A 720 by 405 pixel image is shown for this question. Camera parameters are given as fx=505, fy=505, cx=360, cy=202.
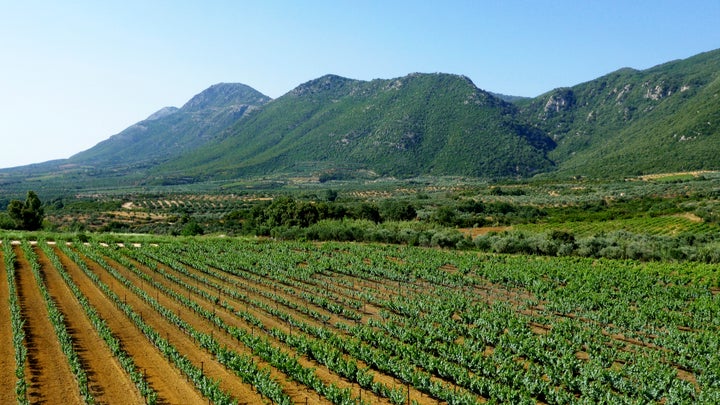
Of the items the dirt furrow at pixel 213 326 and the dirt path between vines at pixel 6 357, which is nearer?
the dirt path between vines at pixel 6 357

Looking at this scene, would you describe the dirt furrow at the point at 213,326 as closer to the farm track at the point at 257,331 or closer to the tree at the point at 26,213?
the farm track at the point at 257,331

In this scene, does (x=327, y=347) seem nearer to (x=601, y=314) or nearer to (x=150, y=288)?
(x=601, y=314)

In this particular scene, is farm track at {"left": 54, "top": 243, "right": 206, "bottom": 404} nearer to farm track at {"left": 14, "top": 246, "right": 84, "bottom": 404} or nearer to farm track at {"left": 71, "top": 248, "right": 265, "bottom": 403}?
farm track at {"left": 71, "top": 248, "right": 265, "bottom": 403}

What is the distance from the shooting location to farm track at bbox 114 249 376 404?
20656 millimetres

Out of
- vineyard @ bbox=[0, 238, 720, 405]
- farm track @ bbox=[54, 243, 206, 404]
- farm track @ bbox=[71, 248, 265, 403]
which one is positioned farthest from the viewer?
farm track @ bbox=[71, 248, 265, 403]

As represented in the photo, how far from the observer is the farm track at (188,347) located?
20891 millimetres

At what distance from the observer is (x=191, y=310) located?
33562 millimetres

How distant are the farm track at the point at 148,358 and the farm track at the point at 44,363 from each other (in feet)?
9.21

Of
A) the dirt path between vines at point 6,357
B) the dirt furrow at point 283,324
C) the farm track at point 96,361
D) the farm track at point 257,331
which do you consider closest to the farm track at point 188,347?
the farm track at point 257,331

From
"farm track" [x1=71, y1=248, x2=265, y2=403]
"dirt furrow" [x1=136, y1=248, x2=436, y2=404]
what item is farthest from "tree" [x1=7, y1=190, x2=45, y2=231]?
"farm track" [x1=71, y1=248, x2=265, y2=403]

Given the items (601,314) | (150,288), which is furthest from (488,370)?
(150,288)

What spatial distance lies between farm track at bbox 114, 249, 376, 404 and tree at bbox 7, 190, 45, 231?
46917mm

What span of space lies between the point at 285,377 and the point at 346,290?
1846cm

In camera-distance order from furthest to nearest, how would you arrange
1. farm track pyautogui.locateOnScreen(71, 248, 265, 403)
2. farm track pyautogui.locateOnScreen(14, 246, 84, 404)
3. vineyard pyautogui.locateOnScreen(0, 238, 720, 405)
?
farm track pyautogui.locateOnScreen(71, 248, 265, 403)
vineyard pyautogui.locateOnScreen(0, 238, 720, 405)
farm track pyautogui.locateOnScreen(14, 246, 84, 404)
